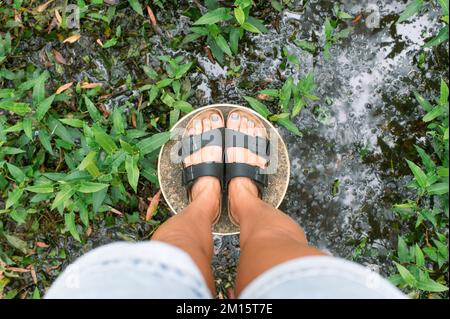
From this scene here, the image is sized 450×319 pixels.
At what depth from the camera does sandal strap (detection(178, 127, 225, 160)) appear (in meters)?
2.00

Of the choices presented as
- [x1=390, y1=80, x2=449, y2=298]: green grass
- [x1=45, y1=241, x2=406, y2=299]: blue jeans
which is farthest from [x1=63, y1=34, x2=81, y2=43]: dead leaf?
[x1=390, y1=80, x2=449, y2=298]: green grass

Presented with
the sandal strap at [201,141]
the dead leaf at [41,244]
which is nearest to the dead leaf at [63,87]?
the sandal strap at [201,141]

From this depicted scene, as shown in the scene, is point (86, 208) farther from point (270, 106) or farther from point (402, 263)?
point (402, 263)

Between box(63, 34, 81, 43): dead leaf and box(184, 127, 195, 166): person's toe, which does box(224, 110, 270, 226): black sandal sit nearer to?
box(184, 127, 195, 166): person's toe

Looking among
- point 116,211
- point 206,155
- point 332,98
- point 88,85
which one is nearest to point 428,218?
point 332,98

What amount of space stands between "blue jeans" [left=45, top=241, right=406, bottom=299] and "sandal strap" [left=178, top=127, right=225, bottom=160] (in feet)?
3.20

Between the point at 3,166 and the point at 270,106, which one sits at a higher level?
the point at 270,106

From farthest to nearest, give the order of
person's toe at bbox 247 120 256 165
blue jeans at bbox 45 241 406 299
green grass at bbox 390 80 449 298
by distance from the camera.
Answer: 1. person's toe at bbox 247 120 256 165
2. green grass at bbox 390 80 449 298
3. blue jeans at bbox 45 241 406 299

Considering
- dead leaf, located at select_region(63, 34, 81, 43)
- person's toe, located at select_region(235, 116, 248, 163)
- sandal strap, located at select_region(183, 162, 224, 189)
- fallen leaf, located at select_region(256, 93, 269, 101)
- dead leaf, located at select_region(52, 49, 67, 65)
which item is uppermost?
dead leaf, located at select_region(63, 34, 81, 43)

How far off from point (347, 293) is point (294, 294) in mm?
117

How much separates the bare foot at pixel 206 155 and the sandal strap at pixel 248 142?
0.17ft

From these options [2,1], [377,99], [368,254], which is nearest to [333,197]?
[368,254]

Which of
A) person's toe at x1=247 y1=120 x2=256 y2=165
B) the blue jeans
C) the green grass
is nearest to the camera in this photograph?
the blue jeans

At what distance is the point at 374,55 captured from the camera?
204 cm
